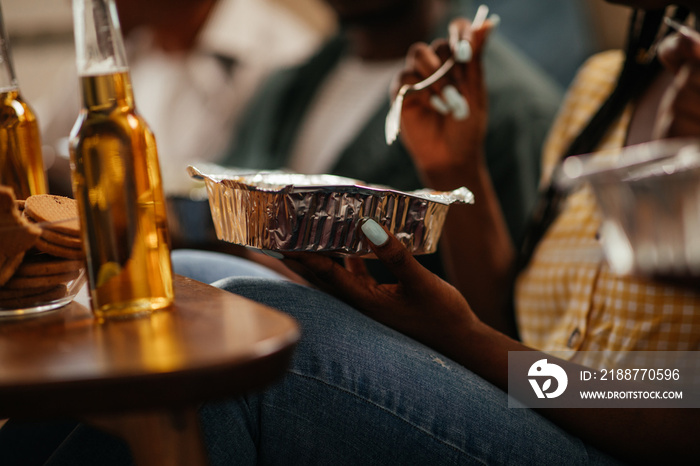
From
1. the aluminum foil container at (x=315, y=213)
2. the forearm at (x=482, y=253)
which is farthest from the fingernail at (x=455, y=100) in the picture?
the aluminum foil container at (x=315, y=213)

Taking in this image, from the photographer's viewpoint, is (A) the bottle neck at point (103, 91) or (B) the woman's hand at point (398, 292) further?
(B) the woman's hand at point (398, 292)

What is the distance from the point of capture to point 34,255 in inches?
16.7

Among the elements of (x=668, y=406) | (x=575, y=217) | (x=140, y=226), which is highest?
(x=140, y=226)

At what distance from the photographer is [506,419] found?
0.53m

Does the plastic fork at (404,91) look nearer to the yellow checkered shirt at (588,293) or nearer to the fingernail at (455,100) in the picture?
the fingernail at (455,100)

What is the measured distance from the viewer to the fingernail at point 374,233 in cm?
49

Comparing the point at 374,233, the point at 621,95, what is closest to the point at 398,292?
the point at 374,233

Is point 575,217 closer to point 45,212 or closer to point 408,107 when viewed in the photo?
point 408,107

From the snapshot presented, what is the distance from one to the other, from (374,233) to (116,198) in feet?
0.63

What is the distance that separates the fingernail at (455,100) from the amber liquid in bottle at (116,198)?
1.56 ft

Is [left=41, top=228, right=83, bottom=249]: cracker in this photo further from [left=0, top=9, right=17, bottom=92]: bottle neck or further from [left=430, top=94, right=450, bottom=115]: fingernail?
[left=430, top=94, right=450, bottom=115]: fingernail

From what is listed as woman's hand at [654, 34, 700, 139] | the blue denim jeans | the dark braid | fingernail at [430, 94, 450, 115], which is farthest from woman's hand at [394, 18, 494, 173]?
the blue denim jeans

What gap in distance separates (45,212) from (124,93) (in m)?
0.12

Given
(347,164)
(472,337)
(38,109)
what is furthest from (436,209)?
(38,109)
